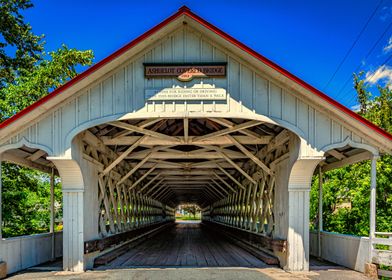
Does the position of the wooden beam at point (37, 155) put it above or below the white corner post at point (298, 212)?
above

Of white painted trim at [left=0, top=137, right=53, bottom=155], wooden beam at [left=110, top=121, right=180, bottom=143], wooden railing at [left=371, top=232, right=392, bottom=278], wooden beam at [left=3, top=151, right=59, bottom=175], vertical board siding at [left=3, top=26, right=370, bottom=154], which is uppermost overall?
vertical board siding at [left=3, top=26, right=370, bottom=154]

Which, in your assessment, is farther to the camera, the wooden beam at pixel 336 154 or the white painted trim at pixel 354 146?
the wooden beam at pixel 336 154

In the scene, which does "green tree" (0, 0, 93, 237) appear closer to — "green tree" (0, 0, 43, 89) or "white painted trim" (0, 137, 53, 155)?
"green tree" (0, 0, 43, 89)

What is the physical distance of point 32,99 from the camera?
21.1m

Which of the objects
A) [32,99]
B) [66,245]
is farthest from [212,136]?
[32,99]

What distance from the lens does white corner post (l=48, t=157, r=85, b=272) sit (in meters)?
9.69

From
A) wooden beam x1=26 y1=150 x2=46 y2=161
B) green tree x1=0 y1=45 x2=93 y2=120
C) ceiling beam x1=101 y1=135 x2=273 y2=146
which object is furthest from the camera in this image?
green tree x1=0 y1=45 x2=93 y2=120

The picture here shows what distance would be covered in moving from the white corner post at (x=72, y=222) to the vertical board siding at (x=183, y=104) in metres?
0.66

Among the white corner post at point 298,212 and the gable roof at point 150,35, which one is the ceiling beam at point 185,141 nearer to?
the white corner post at point 298,212

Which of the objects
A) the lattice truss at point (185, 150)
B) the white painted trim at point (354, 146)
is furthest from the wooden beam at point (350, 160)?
the lattice truss at point (185, 150)

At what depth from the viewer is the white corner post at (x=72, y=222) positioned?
9.69 metres

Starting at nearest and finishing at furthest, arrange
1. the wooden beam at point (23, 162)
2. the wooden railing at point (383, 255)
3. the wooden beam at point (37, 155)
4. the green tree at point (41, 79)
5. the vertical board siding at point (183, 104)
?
the wooden railing at point (383, 255), the vertical board siding at point (183, 104), the wooden beam at point (23, 162), the wooden beam at point (37, 155), the green tree at point (41, 79)

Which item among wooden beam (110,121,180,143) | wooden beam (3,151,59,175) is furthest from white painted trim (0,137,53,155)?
wooden beam (110,121,180,143)

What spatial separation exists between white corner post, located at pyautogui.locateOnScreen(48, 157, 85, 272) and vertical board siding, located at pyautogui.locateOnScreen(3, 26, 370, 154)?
2.18 feet
